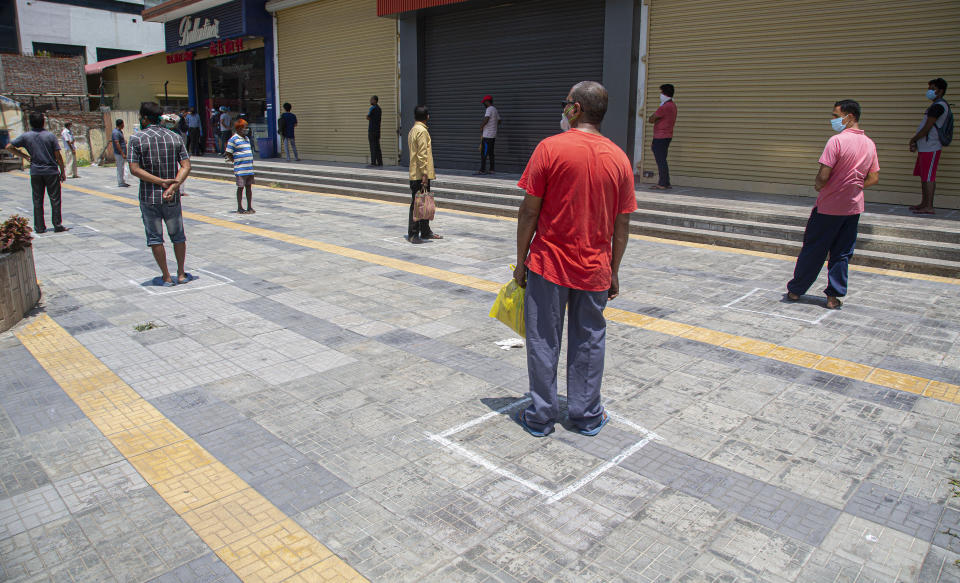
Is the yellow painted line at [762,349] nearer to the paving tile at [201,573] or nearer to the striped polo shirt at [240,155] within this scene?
the paving tile at [201,573]

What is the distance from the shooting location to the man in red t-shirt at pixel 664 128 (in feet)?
39.1

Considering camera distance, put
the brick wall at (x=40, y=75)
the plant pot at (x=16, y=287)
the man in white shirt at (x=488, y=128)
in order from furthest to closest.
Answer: the brick wall at (x=40, y=75), the man in white shirt at (x=488, y=128), the plant pot at (x=16, y=287)

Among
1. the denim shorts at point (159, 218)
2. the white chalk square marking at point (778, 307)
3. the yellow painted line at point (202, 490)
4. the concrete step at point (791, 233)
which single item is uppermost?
the denim shorts at point (159, 218)

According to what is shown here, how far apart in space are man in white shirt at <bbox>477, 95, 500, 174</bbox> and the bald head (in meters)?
11.8

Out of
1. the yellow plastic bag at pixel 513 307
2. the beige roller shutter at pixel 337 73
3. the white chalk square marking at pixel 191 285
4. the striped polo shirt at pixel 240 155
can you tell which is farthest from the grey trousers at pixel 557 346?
the beige roller shutter at pixel 337 73

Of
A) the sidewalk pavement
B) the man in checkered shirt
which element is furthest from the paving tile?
the man in checkered shirt

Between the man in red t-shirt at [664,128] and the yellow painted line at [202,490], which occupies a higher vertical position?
the man in red t-shirt at [664,128]

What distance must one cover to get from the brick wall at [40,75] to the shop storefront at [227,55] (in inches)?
143

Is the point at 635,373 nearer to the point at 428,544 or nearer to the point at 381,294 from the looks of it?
the point at 428,544

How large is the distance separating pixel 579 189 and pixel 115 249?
7.58 metres

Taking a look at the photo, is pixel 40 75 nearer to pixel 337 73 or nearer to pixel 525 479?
pixel 337 73

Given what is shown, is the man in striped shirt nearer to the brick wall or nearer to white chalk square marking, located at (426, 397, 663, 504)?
white chalk square marking, located at (426, 397, 663, 504)

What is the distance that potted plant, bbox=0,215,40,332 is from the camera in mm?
5438

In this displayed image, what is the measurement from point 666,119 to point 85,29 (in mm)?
36990
